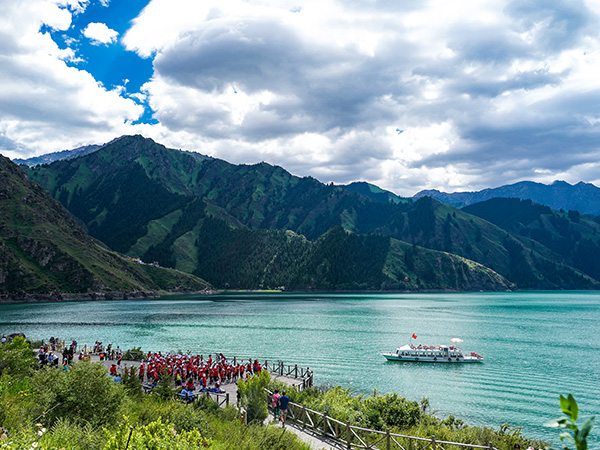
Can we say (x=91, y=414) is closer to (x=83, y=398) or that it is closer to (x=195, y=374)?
(x=83, y=398)

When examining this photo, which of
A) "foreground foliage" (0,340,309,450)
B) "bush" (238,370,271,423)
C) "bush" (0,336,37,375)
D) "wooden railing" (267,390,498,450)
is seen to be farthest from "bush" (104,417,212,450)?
"bush" (0,336,37,375)

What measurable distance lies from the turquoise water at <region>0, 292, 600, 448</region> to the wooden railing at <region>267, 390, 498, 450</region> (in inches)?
818

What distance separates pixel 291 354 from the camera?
75.1 m

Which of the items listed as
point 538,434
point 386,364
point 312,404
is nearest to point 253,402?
point 312,404

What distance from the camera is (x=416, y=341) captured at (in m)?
93.8

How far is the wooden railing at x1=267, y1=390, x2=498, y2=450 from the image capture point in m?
22.5

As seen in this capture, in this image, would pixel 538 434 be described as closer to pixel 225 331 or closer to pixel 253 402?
pixel 253 402

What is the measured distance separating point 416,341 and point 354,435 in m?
74.1

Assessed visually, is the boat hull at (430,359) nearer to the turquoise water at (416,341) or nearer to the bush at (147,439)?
the turquoise water at (416,341)

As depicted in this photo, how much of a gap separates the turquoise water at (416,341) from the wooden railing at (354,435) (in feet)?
68.2

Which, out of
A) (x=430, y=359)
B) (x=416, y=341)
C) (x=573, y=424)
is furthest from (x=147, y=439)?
(x=416, y=341)

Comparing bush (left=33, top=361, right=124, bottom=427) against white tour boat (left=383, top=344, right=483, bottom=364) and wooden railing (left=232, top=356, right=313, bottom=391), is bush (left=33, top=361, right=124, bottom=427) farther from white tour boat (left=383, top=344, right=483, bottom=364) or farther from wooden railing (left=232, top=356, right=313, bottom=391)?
white tour boat (left=383, top=344, right=483, bottom=364)

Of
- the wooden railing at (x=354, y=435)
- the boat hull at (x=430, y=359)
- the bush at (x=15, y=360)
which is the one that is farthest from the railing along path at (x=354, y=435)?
the boat hull at (x=430, y=359)

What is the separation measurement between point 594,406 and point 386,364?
29766 millimetres
